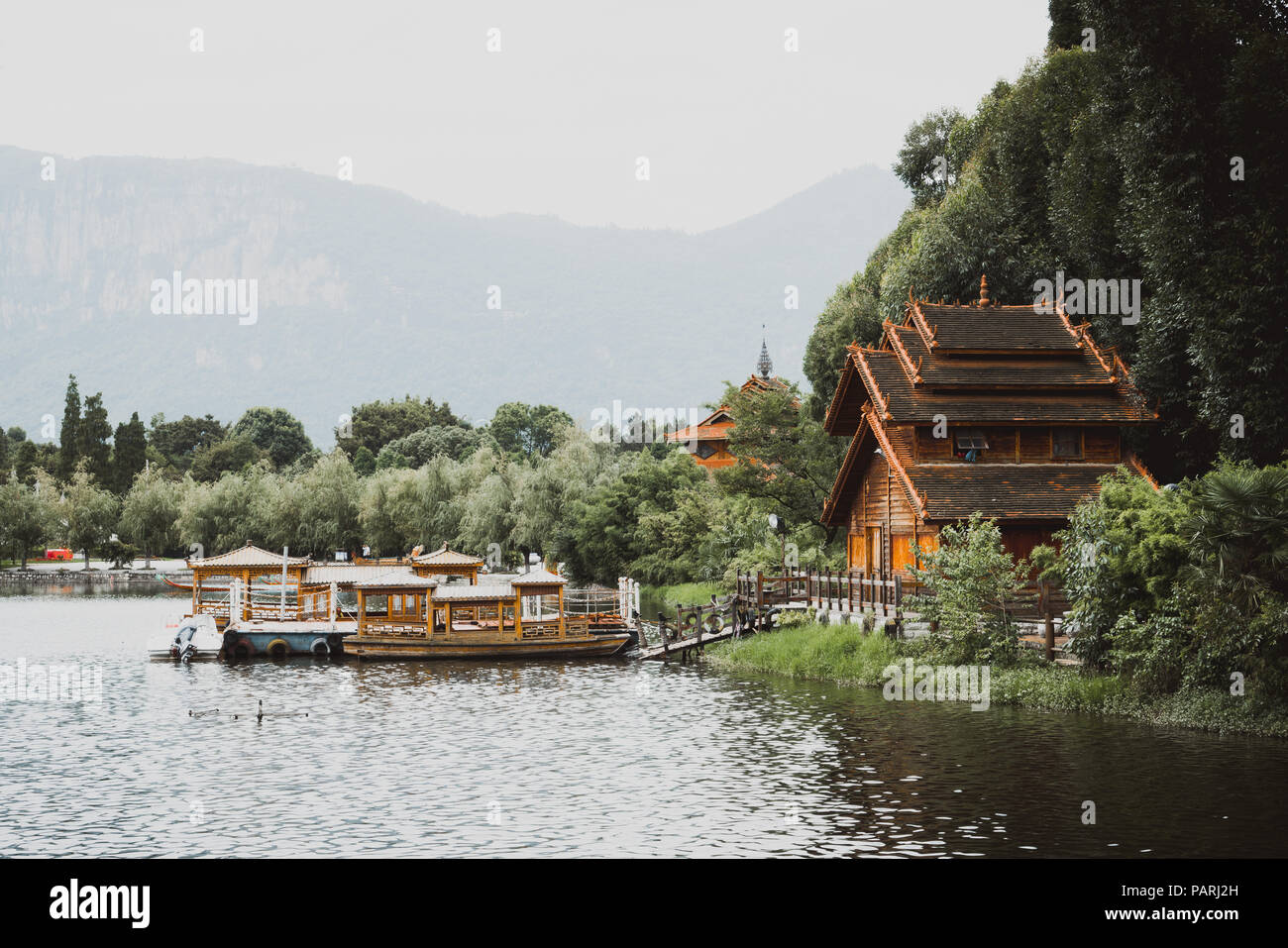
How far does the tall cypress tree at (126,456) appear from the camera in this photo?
137125mm

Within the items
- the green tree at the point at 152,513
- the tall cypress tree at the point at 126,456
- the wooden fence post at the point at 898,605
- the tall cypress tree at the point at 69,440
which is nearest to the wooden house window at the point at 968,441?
the wooden fence post at the point at 898,605

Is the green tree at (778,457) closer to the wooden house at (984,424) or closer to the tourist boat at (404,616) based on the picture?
the tourist boat at (404,616)

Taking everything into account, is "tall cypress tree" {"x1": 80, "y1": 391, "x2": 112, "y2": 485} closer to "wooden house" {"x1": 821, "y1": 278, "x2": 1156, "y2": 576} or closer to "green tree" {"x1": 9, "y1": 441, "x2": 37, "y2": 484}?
"green tree" {"x1": 9, "y1": 441, "x2": 37, "y2": 484}

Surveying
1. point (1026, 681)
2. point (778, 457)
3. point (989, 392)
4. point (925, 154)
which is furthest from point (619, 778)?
point (925, 154)

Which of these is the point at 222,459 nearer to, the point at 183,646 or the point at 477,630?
the point at 183,646

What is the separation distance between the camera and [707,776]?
25.4 meters

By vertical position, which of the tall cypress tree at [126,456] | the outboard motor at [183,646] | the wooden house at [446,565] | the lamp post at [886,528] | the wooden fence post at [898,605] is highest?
the tall cypress tree at [126,456]

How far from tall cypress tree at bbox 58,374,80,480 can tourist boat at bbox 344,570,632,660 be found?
95.1 m

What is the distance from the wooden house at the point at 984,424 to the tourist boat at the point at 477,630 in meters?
12.2

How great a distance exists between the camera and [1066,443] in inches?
1686

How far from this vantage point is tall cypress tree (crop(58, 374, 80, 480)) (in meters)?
136

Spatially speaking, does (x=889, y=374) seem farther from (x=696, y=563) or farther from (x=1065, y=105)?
(x=696, y=563)
